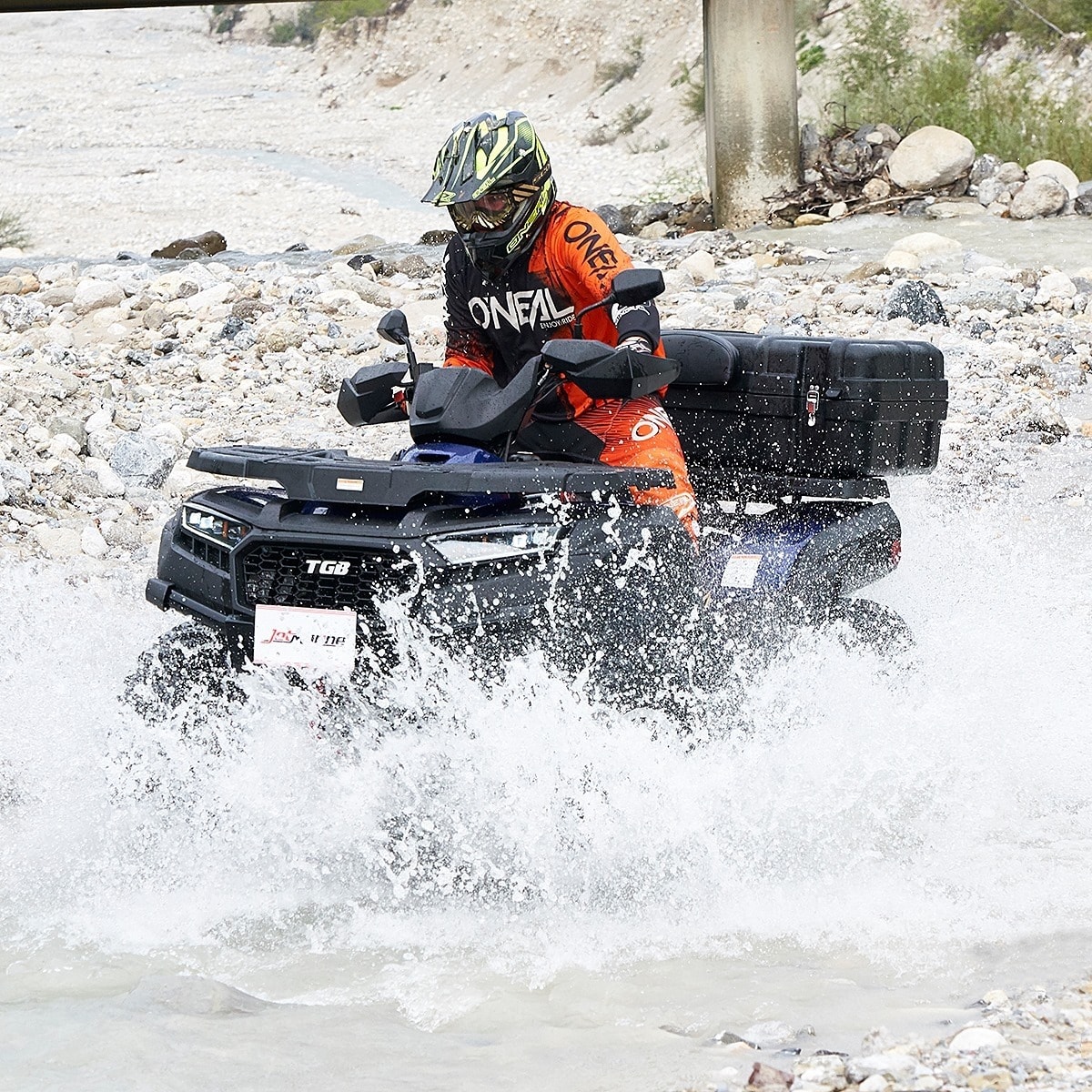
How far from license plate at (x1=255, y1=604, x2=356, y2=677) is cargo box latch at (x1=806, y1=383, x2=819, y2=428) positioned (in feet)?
6.70

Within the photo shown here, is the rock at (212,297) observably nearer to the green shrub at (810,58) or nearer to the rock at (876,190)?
the rock at (876,190)

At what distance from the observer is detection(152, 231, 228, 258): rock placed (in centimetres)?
1928

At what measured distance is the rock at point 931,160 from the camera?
1800 cm

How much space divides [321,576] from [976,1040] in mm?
1890

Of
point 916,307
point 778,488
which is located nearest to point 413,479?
point 778,488

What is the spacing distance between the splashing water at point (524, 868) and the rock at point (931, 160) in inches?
549

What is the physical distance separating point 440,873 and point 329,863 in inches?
14.4

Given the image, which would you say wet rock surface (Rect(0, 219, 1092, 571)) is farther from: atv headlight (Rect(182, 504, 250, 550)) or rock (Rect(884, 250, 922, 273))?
atv headlight (Rect(182, 504, 250, 550))

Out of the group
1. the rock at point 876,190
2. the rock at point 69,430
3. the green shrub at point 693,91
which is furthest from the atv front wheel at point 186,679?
the green shrub at point 693,91

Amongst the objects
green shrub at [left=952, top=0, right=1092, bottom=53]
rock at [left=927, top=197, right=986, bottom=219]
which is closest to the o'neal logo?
rock at [left=927, top=197, right=986, bottom=219]

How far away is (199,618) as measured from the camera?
4.35 m

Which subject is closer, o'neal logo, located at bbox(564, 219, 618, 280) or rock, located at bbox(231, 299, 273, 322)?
o'neal logo, located at bbox(564, 219, 618, 280)

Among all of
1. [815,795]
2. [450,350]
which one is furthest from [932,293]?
[815,795]

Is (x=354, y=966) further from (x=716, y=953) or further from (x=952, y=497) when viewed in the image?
(x=952, y=497)
